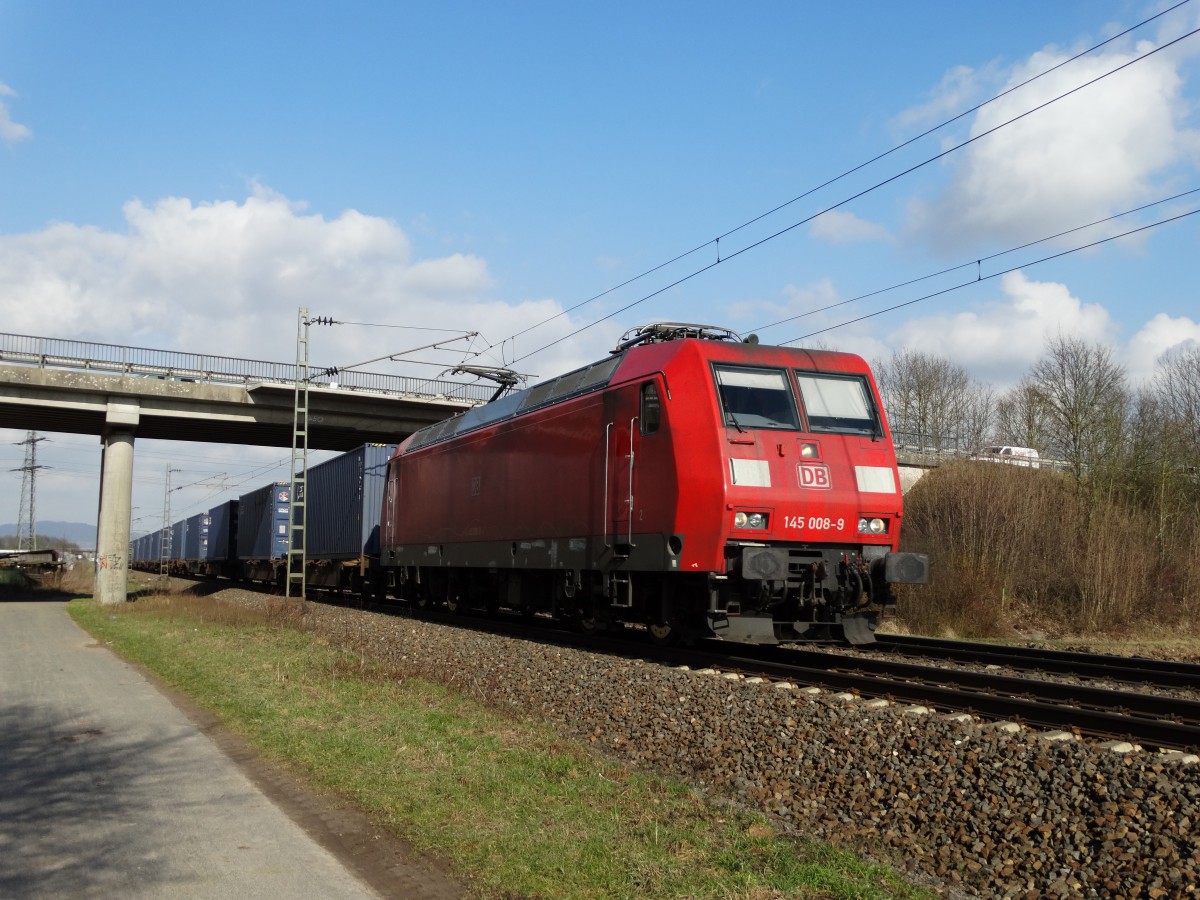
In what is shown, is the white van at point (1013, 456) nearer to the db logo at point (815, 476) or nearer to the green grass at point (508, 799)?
the db logo at point (815, 476)

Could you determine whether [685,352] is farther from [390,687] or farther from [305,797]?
[305,797]

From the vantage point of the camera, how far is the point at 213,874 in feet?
16.1

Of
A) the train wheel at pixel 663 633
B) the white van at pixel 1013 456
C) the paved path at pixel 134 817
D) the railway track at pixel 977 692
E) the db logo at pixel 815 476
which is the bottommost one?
the paved path at pixel 134 817

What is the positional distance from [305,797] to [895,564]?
7.24 metres

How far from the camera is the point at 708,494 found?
11.2m

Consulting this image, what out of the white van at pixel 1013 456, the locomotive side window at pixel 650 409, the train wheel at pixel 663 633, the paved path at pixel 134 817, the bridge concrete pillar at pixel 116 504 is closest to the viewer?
the paved path at pixel 134 817

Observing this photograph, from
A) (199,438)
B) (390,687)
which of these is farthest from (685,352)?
(199,438)

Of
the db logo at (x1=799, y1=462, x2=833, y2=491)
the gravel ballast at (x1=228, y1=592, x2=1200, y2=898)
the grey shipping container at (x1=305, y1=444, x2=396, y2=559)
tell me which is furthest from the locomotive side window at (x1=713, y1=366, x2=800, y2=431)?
the grey shipping container at (x1=305, y1=444, x2=396, y2=559)

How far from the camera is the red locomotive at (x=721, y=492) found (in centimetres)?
1132

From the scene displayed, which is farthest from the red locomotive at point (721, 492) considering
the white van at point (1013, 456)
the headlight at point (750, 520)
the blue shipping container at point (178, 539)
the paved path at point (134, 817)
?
the blue shipping container at point (178, 539)

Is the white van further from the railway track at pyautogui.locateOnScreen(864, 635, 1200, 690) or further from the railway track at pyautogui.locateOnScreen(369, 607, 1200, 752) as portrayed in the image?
the railway track at pyautogui.locateOnScreen(369, 607, 1200, 752)

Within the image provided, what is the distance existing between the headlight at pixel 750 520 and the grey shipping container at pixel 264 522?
21.6m

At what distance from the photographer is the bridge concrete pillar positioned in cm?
3103

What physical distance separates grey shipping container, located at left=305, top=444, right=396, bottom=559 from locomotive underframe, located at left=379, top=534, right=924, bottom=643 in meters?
11.5
